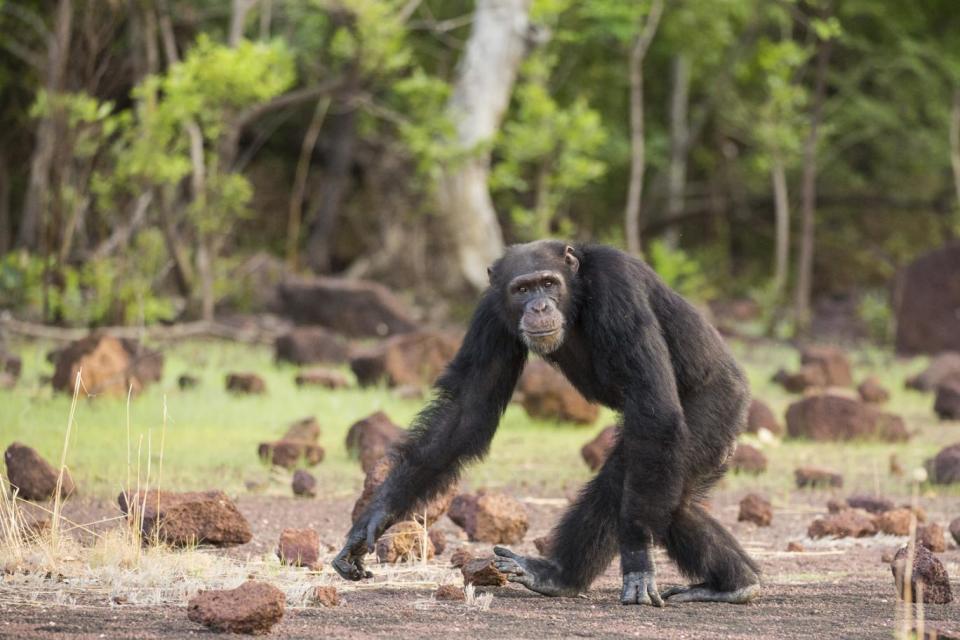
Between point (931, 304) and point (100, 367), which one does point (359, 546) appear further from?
point (931, 304)

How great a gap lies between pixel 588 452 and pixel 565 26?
13.2 metres

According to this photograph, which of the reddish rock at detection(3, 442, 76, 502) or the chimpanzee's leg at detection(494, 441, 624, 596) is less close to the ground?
the reddish rock at detection(3, 442, 76, 502)

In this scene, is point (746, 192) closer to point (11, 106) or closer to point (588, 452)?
point (11, 106)

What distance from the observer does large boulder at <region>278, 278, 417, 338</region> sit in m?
16.3

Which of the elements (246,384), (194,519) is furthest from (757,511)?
(246,384)

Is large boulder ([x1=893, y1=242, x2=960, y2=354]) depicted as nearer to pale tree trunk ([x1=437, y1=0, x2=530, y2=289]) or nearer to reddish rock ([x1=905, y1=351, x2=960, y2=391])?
reddish rock ([x1=905, y1=351, x2=960, y2=391])

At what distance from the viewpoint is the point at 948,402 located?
11.7m

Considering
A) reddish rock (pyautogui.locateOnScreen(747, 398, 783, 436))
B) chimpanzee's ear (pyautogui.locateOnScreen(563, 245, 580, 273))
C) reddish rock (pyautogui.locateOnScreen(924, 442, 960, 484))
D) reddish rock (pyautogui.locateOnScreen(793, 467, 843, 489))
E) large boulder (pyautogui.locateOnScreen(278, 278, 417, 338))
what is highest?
large boulder (pyautogui.locateOnScreen(278, 278, 417, 338))

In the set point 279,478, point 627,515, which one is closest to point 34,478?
point 279,478

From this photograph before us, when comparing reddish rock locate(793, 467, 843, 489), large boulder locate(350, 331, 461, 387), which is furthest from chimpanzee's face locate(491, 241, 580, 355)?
large boulder locate(350, 331, 461, 387)

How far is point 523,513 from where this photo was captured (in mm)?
6641

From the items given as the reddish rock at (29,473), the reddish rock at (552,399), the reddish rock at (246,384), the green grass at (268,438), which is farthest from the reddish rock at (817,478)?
the reddish rock at (246,384)

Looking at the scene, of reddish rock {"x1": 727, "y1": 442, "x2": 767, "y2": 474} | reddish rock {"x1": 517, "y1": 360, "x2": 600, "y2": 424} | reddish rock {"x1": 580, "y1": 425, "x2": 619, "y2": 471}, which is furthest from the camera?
reddish rock {"x1": 517, "y1": 360, "x2": 600, "y2": 424}

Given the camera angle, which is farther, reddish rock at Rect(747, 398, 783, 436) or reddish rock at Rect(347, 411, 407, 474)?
reddish rock at Rect(747, 398, 783, 436)
